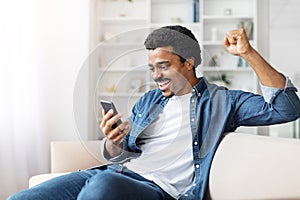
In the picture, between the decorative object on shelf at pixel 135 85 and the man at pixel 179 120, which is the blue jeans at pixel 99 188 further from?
the decorative object on shelf at pixel 135 85

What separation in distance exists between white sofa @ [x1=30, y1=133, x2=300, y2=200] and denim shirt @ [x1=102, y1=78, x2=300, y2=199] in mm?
37

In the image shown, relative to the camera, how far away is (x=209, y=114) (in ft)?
4.86

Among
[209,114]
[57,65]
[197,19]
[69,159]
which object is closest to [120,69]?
[209,114]

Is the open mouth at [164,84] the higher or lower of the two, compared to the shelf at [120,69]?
lower

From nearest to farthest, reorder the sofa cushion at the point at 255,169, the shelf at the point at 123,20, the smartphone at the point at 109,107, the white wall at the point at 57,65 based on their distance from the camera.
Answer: the sofa cushion at the point at 255,169
the smartphone at the point at 109,107
the white wall at the point at 57,65
the shelf at the point at 123,20

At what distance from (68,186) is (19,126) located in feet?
5.71

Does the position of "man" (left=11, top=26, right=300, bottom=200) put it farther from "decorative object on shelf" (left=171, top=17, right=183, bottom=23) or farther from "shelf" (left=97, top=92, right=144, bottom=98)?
"decorative object on shelf" (left=171, top=17, right=183, bottom=23)

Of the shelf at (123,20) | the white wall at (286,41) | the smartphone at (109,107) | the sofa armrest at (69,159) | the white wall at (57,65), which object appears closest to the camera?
the smartphone at (109,107)

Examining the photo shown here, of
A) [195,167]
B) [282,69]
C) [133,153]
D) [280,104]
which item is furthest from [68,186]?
[282,69]

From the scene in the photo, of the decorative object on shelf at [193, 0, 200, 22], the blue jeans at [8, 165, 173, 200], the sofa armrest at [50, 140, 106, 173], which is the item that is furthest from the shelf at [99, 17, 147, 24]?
the blue jeans at [8, 165, 173, 200]

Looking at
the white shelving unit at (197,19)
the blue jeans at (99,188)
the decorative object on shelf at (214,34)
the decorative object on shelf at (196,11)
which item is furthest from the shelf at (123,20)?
the blue jeans at (99,188)

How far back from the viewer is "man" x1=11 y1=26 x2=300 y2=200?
54.1 inches

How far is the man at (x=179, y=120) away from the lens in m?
1.37

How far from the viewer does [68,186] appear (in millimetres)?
1447
